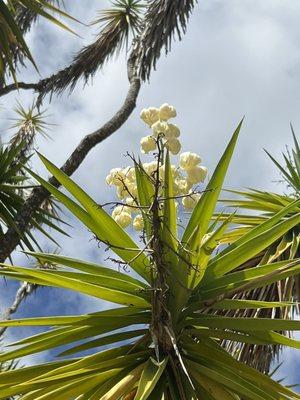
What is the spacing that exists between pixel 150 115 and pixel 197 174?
31 centimetres

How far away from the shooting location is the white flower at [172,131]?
2404 mm

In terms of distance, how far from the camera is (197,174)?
7.61 feet

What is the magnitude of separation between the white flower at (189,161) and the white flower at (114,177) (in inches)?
8.0

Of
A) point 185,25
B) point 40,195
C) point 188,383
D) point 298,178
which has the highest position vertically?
point 185,25

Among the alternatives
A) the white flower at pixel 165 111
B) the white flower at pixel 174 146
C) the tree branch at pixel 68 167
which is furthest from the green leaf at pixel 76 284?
the tree branch at pixel 68 167

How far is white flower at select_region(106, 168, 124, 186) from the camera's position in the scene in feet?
7.83

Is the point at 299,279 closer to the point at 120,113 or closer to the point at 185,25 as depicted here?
the point at 120,113

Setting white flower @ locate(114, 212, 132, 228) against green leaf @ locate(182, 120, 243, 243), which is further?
white flower @ locate(114, 212, 132, 228)

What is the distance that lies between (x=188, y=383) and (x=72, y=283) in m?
0.40

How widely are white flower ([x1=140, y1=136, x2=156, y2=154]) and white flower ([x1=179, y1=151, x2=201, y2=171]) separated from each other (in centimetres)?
12

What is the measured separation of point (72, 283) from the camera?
6.30 feet

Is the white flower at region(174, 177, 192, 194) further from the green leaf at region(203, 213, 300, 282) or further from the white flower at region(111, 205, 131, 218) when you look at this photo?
the green leaf at region(203, 213, 300, 282)

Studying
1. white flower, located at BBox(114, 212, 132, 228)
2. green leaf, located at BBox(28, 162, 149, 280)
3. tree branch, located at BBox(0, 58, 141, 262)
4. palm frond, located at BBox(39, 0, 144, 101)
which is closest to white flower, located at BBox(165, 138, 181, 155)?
white flower, located at BBox(114, 212, 132, 228)

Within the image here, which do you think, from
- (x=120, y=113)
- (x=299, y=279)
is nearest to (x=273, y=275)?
(x=299, y=279)
